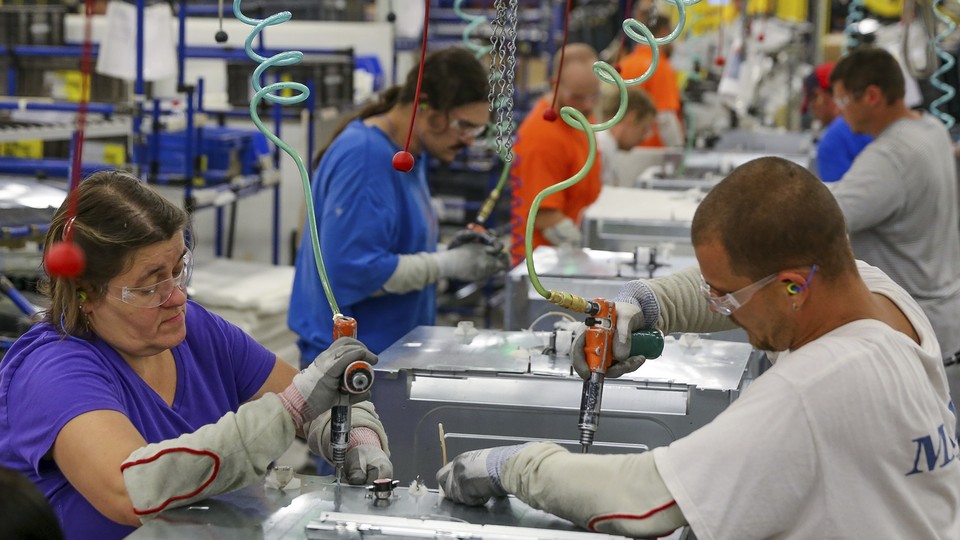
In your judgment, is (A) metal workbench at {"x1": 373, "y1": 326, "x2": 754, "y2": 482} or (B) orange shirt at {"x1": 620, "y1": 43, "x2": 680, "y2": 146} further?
(B) orange shirt at {"x1": 620, "y1": 43, "x2": 680, "y2": 146}

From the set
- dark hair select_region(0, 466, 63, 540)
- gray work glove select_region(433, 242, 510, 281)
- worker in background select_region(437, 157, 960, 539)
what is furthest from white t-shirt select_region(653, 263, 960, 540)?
gray work glove select_region(433, 242, 510, 281)

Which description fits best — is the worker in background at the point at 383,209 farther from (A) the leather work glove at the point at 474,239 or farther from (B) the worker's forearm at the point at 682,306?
(B) the worker's forearm at the point at 682,306

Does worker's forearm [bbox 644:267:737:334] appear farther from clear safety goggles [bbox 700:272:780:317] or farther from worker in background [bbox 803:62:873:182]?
worker in background [bbox 803:62:873:182]

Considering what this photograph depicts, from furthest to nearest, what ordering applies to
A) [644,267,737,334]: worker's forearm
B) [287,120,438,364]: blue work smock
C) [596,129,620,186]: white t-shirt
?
[596,129,620,186]: white t-shirt → [287,120,438,364]: blue work smock → [644,267,737,334]: worker's forearm

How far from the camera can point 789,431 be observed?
162cm

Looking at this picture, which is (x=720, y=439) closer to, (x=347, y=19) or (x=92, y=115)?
(x=92, y=115)

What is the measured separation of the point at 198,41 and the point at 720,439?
6.19m

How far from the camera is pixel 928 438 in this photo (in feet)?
5.59

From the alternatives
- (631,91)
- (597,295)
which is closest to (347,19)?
(631,91)

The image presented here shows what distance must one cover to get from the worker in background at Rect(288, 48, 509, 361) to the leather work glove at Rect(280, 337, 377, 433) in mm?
1317

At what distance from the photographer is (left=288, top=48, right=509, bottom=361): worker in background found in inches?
127

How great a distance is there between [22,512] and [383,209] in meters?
2.01

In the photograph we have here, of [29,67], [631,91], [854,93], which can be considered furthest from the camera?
[631,91]

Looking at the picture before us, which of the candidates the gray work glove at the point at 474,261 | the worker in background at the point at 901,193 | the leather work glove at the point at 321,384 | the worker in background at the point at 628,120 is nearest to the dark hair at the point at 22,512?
the leather work glove at the point at 321,384
